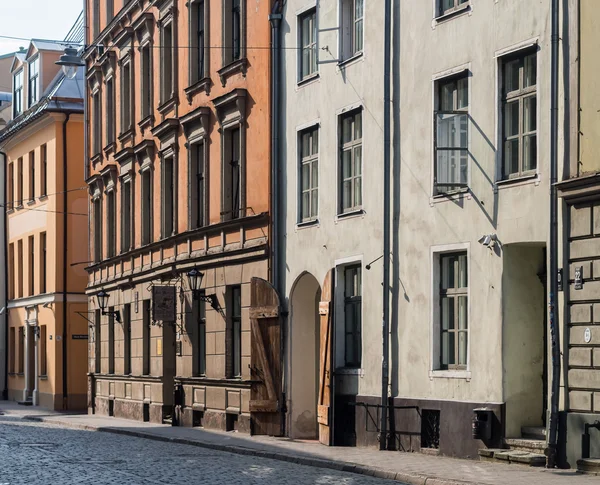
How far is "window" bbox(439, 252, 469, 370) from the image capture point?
21.1 metres

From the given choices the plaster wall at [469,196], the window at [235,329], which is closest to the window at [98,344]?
the window at [235,329]

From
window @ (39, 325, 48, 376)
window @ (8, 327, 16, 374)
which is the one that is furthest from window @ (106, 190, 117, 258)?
window @ (8, 327, 16, 374)

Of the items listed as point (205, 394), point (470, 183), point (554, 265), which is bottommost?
point (205, 394)

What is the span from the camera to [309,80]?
1043 inches

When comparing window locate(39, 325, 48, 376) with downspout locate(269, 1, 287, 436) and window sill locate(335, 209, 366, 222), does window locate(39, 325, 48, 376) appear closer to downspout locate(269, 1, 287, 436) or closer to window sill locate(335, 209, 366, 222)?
downspout locate(269, 1, 287, 436)

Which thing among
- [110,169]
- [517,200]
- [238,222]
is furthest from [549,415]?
[110,169]

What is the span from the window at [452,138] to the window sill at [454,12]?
961 mm

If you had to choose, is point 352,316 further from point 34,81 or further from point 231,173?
point 34,81

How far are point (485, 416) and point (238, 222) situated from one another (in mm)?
10489

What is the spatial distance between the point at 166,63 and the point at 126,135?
4412 mm

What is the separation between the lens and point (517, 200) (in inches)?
769

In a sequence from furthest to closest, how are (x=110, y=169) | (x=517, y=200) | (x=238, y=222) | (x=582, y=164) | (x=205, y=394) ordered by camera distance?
(x=110, y=169) < (x=205, y=394) < (x=238, y=222) < (x=517, y=200) < (x=582, y=164)

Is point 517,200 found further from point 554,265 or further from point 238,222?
point 238,222

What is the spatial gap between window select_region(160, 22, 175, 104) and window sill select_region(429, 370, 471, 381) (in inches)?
611
